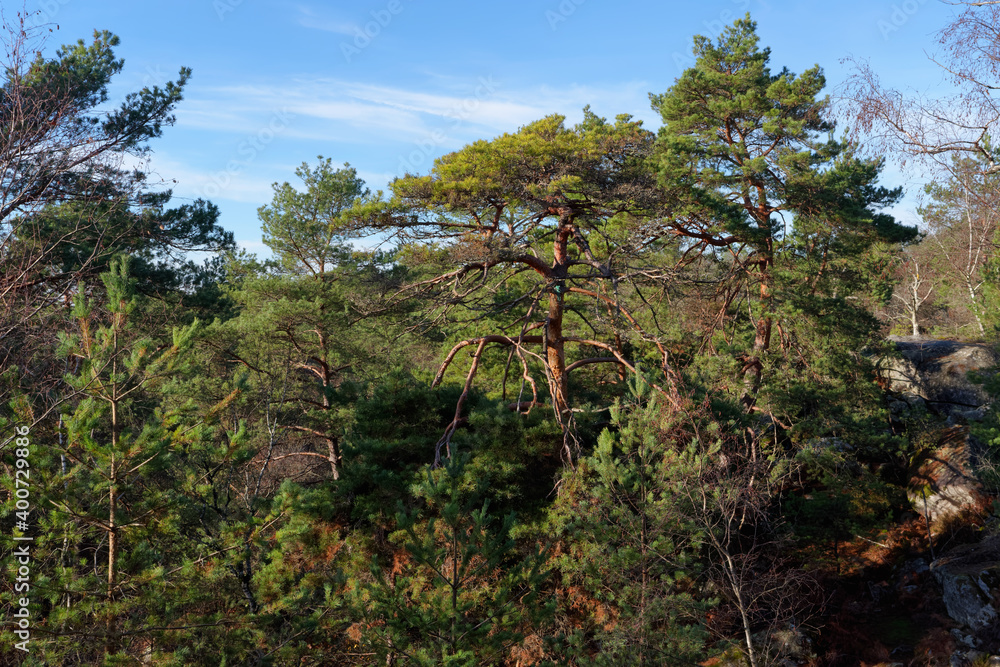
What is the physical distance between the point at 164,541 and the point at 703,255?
14.1m

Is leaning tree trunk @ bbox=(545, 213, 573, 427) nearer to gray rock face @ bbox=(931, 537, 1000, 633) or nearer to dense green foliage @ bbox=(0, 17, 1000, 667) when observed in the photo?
dense green foliage @ bbox=(0, 17, 1000, 667)

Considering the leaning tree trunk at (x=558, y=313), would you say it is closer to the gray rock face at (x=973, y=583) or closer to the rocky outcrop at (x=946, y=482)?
the gray rock face at (x=973, y=583)

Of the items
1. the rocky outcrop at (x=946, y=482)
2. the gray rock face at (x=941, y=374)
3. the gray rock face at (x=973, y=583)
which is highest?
the gray rock face at (x=941, y=374)

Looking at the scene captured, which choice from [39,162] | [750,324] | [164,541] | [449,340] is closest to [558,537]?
[164,541]

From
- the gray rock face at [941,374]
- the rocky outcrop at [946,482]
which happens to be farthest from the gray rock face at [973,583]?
the gray rock face at [941,374]

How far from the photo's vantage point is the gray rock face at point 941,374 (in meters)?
18.0

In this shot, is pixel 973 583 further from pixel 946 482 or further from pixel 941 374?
pixel 941 374

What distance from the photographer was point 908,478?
17062 millimetres

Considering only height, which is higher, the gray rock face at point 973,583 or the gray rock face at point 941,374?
the gray rock face at point 941,374

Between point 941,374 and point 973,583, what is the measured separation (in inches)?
340

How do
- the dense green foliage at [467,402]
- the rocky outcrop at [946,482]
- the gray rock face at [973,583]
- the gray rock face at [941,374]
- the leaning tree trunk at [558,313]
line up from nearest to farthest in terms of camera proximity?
the dense green foliage at [467,402], the leaning tree trunk at [558,313], the gray rock face at [973,583], the rocky outcrop at [946,482], the gray rock face at [941,374]

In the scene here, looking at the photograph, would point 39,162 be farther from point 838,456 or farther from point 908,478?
point 908,478

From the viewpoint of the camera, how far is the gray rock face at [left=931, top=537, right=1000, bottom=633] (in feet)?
37.3

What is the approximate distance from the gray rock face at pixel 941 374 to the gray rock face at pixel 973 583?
5.86 metres
